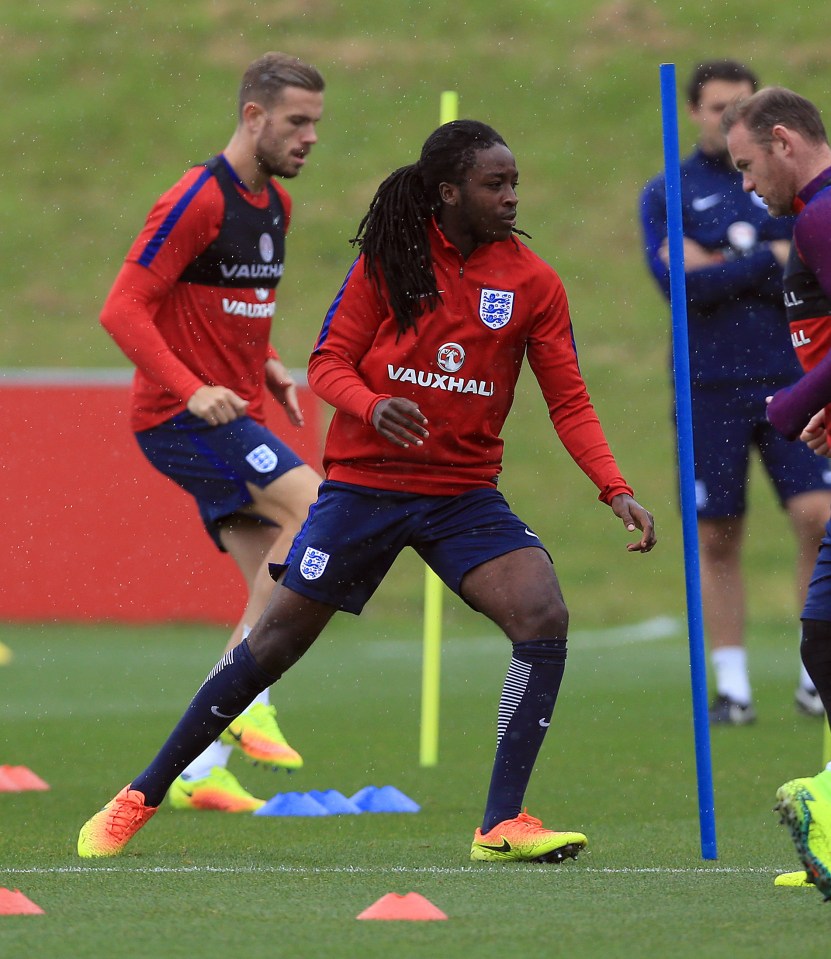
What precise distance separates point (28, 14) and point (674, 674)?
21.0 metres

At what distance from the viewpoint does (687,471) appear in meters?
5.38

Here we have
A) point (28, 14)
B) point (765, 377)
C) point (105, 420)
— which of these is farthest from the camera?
point (28, 14)

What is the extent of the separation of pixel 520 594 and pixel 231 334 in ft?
6.90

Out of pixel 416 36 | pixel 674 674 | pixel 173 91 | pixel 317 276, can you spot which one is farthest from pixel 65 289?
pixel 674 674

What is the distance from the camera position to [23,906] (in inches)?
169

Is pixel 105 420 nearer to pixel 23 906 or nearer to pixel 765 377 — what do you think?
pixel 765 377

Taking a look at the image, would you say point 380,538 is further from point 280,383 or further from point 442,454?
point 280,383

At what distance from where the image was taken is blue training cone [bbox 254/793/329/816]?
6.36 meters

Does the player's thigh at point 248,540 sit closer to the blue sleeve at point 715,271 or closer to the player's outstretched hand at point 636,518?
the player's outstretched hand at point 636,518

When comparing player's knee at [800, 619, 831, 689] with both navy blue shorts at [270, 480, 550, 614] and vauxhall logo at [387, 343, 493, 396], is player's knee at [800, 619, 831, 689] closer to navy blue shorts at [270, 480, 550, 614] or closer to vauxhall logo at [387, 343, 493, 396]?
navy blue shorts at [270, 480, 550, 614]

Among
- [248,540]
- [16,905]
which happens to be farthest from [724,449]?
[16,905]

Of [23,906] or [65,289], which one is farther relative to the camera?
[65,289]

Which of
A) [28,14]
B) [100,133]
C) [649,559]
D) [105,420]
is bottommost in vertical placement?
[649,559]

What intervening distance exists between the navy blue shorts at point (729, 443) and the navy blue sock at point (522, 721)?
3460 mm
